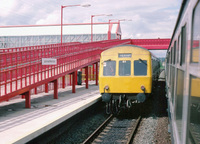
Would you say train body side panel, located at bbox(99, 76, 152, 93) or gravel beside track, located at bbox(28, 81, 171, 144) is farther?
train body side panel, located at bbox(99, 76, 152, 93)

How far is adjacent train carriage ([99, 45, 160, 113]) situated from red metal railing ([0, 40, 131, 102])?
10.7ft

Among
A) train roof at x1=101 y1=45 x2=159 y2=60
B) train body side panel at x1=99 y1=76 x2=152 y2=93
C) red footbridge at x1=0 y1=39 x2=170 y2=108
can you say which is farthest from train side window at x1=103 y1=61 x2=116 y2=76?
red footbridge at x1=0 y1=39 x2=170 y2=108

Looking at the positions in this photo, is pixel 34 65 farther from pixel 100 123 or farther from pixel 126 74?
pixel 126 74

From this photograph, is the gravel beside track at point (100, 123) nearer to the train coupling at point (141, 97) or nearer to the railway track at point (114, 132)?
the railway track at point (114, 132)

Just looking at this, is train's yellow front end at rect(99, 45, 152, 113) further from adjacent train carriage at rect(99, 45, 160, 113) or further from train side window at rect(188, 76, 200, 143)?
train side window at rect(188, 76, 200, 143)

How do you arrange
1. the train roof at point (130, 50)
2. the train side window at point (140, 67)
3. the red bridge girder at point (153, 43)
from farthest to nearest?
the red bridge girder at point (153, 43) → the train roof at point (130, 50) → the train side window at point (140, 67)

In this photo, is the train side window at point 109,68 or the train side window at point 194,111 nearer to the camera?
the train side window at point 194,111

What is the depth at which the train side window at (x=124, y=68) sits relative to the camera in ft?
37.4

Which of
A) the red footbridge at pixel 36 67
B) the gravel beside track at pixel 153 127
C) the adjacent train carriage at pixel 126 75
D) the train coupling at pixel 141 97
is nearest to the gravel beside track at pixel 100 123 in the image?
the gravel beside track at pixel 153 127

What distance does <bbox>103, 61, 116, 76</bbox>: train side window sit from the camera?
11508mm

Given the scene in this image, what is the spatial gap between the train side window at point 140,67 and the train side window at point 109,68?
929 mm

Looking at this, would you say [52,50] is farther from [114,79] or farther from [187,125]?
[187,125]

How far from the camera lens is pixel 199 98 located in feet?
6.47

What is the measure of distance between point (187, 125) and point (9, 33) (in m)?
56.3
